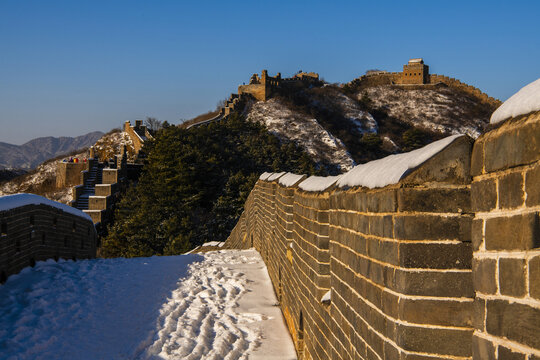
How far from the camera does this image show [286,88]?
222ft

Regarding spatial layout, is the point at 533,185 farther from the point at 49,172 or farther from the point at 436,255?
the point at 49,172

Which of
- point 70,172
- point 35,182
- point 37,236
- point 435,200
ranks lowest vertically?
point 37,236

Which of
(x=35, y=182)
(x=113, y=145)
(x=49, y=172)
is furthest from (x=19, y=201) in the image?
(x=49, y=172)

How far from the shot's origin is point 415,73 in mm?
79000

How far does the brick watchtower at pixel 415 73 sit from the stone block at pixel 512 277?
8209 centimetres

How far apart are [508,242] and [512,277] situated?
0.10m

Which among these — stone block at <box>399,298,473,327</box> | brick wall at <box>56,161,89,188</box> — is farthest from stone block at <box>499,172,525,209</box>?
brick wall at <box>56,161,89,188</box>

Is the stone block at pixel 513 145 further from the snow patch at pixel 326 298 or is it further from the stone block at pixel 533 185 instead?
the snow patch at pixel 326 298

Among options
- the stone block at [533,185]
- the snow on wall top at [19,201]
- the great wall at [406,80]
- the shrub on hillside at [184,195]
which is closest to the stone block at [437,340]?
the stone block at [533,185]

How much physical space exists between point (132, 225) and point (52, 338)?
2256 centimetres

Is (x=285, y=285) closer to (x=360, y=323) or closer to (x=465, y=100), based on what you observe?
(x=360, y=323)

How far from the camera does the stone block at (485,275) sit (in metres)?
1.51

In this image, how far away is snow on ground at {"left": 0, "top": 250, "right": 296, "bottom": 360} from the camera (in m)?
5.56

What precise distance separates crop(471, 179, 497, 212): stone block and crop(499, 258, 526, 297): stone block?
191 millimetres
